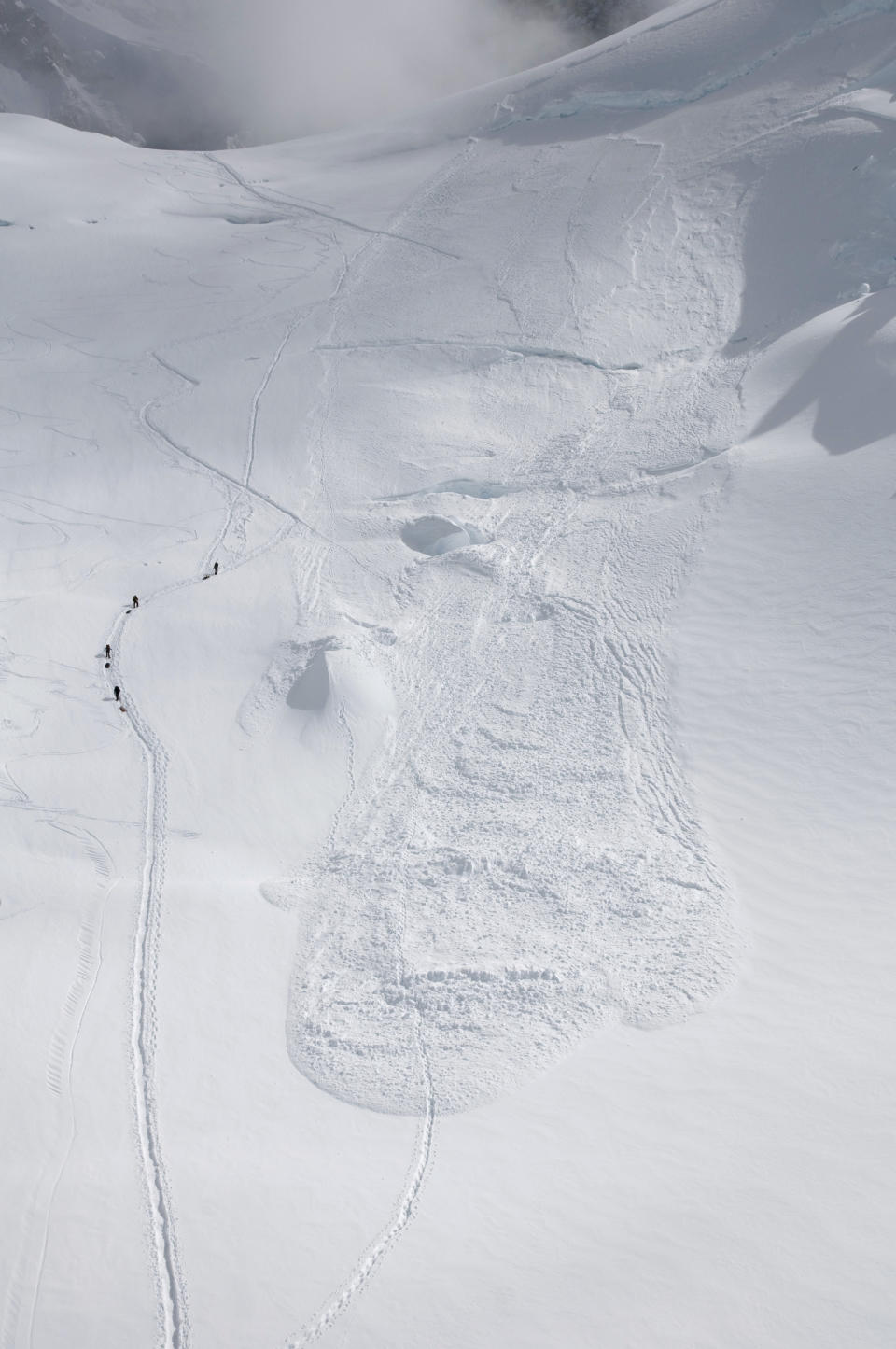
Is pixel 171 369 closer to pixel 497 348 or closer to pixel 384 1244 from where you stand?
pixel 497 348

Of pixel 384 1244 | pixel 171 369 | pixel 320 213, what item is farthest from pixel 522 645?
pixel 320 213

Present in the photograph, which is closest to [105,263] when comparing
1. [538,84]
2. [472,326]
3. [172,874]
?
[472,326]

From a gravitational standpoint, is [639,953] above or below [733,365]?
below

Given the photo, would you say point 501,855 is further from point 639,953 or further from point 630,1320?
point 630,1320

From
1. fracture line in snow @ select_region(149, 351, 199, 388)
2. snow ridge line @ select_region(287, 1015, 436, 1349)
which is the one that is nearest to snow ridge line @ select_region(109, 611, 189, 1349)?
snow ridge line @ select_region(287, 1015, 436, 1349)

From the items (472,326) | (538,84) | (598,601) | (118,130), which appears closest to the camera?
(598,601)

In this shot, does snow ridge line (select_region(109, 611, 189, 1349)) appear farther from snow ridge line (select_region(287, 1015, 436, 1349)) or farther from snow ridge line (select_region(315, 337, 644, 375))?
snow ridge line (select_region(315, 337, 644, 375))

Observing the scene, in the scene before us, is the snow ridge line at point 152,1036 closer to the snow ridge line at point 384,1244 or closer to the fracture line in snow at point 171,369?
the snow ridge line at point 384,1244
